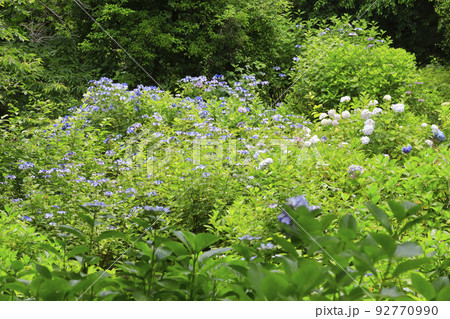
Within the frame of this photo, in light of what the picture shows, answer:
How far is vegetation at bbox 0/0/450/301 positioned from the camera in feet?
3.11

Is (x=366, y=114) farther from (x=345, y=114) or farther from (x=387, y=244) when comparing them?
(x=387, y=244)

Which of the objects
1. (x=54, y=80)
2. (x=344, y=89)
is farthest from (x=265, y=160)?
(x=54, y=80)

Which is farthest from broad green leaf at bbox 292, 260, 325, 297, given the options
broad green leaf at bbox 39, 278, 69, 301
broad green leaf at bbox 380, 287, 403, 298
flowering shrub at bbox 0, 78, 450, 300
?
broad green leaf at bbox 39, 278, 69, 301

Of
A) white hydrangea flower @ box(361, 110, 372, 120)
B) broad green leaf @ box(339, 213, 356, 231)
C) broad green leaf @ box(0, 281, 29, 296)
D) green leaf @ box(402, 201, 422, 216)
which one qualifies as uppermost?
green leaf @ box(402, 201, 422, 216)

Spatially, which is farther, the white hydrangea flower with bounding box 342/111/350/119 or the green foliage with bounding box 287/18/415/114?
the green foliage with bounding box 287/18/415/114

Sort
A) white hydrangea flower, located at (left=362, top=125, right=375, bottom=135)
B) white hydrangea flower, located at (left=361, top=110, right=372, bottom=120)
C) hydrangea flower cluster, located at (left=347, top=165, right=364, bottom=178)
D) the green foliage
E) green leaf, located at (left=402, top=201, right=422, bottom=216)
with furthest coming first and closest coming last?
the green foliage
white hydrangea flower, located at (left=361, top=110, right=372, bottom=120)
white hydrangea flower, located at (left=362, top=125, right=375, bottom=135)
hydrangea flower cluster, located at (left=347, top=165, right=364, bottom=178)
green leaf, located at (left=402, top=201, right=422, bottom=216)

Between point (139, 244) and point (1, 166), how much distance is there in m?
3.26

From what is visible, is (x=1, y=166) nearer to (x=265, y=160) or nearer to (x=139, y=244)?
(x=265, y=160)

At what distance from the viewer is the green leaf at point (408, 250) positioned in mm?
853

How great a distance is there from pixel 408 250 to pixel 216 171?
2.47 meters

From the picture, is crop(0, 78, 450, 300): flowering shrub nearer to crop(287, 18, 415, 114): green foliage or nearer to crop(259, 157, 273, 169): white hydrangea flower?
crop(259, 157, 273, 169): white hydrangea flower

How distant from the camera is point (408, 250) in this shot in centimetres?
87

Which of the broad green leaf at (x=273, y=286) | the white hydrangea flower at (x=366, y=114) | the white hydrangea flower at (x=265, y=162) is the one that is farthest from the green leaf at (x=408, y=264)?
the white hydrangea flower at (x=366, y=114)

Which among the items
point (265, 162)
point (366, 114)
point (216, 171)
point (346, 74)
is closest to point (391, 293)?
point (265, 162)
